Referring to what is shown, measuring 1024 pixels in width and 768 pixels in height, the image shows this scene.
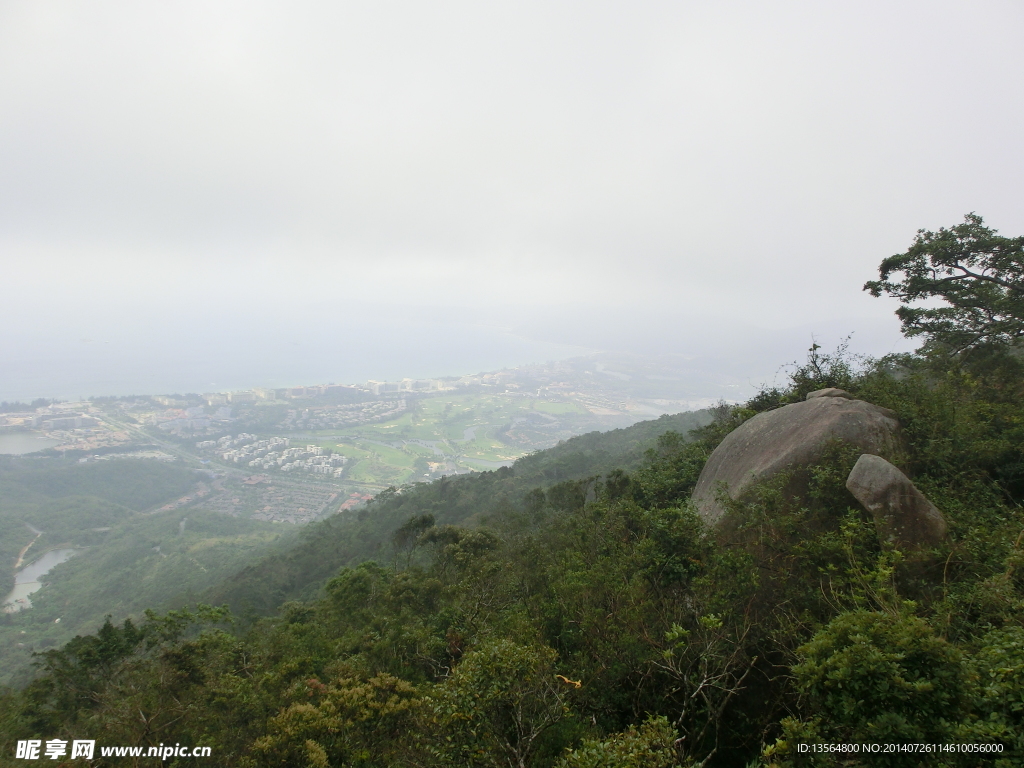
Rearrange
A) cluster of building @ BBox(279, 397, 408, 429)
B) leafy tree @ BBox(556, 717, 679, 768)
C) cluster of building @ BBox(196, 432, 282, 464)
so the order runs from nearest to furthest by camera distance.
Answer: leafy tree @ BBox(556, 717, 679, 768) → cluster of building @ BBox(196, 432, 282, 464) → cluster of building @ BBox(279, 397, 408, 429)

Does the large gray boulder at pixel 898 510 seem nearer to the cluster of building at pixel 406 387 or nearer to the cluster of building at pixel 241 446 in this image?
the cluster of building at pixel 241 446

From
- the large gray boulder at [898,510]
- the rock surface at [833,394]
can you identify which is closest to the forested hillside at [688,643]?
the large gray boulder at [898,510]

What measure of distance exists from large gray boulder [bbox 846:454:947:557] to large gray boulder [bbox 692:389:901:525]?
3.80 feet

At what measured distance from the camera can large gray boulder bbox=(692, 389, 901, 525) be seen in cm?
722

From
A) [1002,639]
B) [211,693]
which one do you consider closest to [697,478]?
[1002,639]

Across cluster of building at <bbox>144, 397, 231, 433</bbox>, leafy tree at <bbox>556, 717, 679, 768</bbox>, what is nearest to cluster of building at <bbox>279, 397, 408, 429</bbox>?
cluster of building at <bbox>144, 397, 231, 433</bbox>

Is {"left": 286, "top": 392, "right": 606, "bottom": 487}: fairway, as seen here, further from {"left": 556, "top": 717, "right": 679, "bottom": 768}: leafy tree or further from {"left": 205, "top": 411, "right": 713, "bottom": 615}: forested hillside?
{"left": 556, "top": 717, "right": 679, "bottom": 768}: leafy tree

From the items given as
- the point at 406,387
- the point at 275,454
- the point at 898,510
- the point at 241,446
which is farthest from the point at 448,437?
the point at 898,510

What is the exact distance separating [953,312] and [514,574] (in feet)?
39.3

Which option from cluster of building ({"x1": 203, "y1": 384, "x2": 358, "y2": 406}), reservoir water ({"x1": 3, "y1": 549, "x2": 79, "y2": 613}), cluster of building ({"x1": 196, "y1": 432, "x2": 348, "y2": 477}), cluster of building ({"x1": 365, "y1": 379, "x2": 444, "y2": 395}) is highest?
cluster of building ({"x1": 365, "y1": 379, "x2": 444, "y2": 395})

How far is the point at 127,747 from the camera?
18.4 feet

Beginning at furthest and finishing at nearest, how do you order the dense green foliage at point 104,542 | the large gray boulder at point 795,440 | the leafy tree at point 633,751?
1. the dense green foliage at point 104,542
2. the large gray boulder at point 795,440
3. the leafy tree at point 633,751

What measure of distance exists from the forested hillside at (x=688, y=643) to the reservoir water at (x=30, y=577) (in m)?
30.1

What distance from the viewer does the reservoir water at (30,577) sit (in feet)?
91.8
